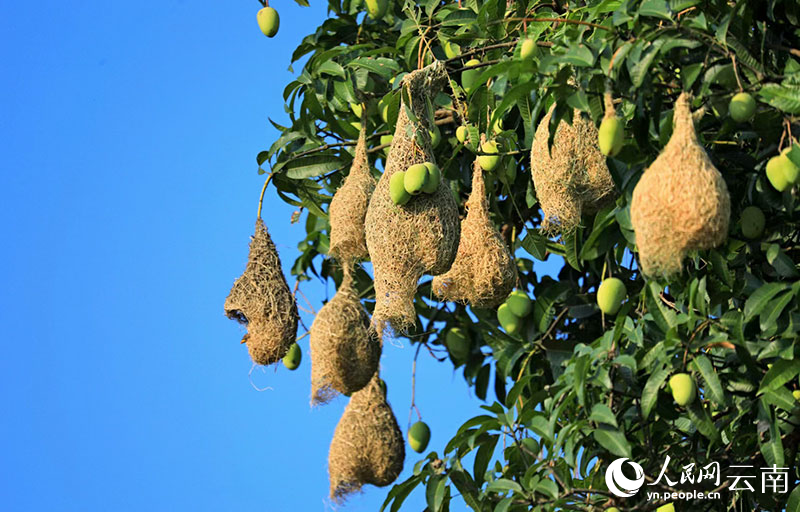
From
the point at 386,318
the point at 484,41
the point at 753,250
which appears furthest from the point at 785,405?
the point at 484,41

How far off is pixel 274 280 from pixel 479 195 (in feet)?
2.38

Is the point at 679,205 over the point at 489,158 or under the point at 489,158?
under

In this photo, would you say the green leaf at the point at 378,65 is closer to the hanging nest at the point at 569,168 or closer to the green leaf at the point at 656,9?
the hanging nest at the point at 569,168

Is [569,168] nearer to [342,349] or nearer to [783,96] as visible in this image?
[783,96]

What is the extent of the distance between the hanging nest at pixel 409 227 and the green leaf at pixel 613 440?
0.56 m

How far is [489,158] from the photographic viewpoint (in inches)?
141

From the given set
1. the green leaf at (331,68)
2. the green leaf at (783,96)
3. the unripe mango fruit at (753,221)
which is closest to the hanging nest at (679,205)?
the green leaf at (783,96)

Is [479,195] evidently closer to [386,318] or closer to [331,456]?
[386,318]

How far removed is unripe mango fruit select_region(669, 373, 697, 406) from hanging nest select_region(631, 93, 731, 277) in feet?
1.12

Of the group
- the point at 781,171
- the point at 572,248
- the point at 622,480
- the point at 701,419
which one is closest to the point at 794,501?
the point at 701,419

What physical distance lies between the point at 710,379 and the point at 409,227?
2.62 ft

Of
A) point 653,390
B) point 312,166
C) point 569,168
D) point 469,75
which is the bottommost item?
point 653,390

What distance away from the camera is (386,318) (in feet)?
10.7

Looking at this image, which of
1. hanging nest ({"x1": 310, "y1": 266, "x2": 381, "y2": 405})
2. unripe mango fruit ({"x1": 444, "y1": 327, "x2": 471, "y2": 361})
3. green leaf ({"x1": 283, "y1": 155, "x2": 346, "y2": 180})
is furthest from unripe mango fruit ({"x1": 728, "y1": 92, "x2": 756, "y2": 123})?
unripe mango fruit ({"x1": 444, "y1": 327, "x2": 471, "y2": 361})
